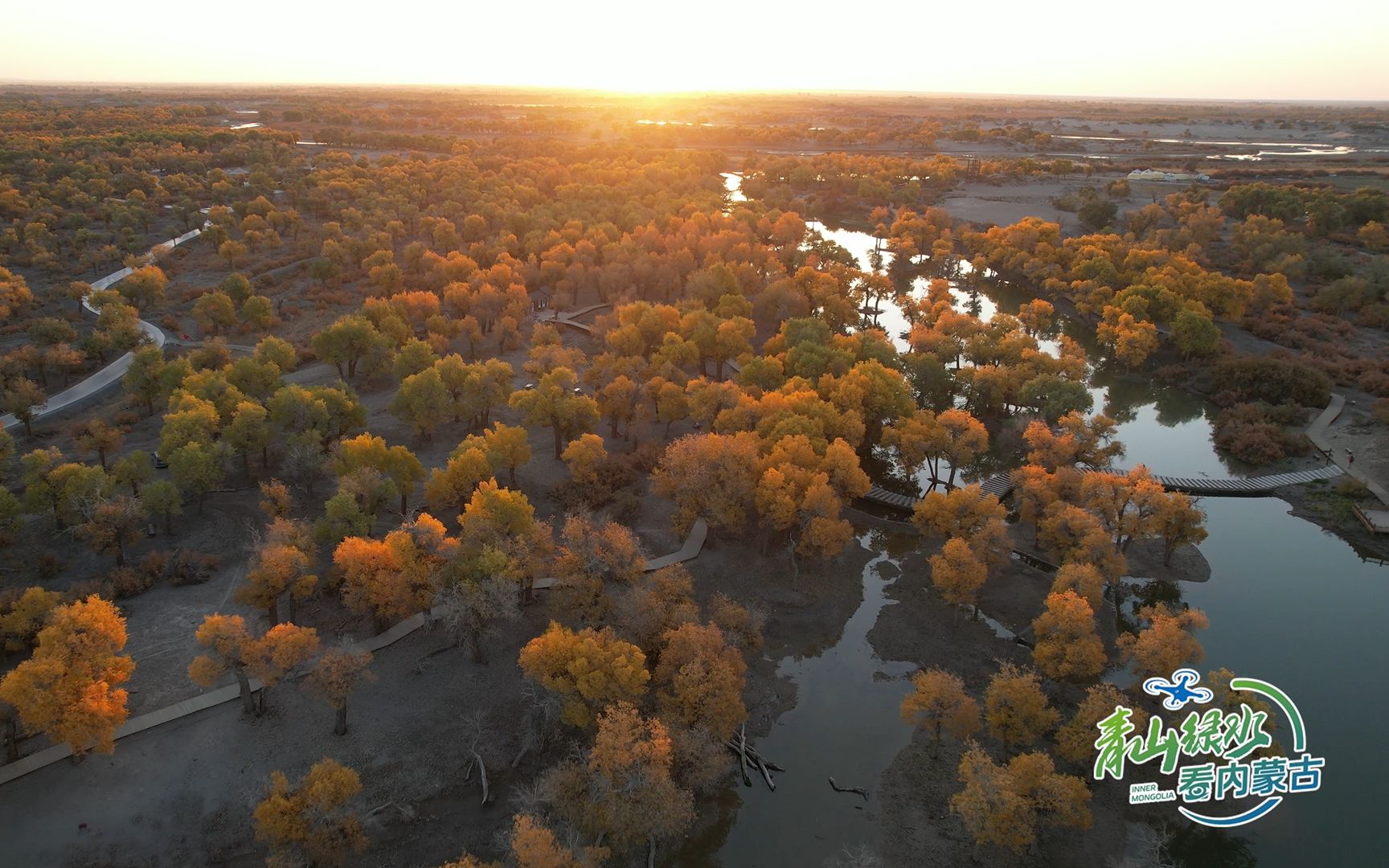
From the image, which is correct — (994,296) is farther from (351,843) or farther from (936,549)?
(351,843)

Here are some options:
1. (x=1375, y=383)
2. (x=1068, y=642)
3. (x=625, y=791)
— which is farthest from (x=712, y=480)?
(x=1375, y=383)

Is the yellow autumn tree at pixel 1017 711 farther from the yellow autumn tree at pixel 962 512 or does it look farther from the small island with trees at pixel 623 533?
the yellow autumn tree at pixel 962 512

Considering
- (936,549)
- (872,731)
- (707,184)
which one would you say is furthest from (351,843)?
(707,184)

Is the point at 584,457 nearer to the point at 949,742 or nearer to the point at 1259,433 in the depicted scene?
the point at 949,742

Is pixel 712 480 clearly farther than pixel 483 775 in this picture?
Yes

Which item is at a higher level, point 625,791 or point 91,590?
point 625,791

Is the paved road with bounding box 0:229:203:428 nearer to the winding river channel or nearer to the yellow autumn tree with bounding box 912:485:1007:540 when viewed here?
the winding river channel
